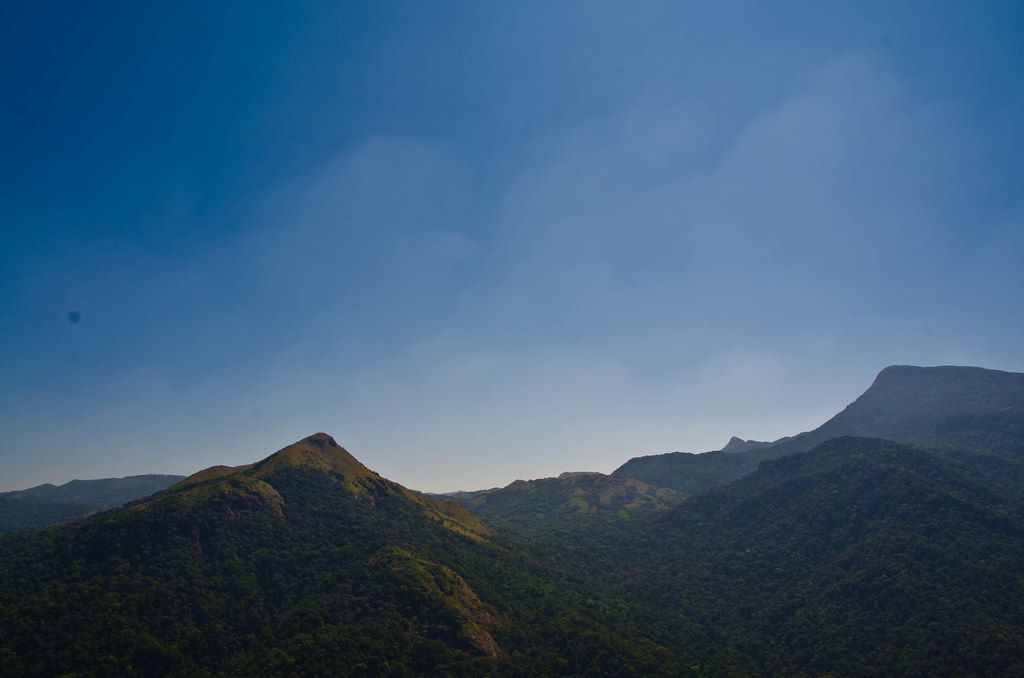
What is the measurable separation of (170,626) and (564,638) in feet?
330

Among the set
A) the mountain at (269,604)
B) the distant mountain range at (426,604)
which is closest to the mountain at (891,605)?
the distant mountain range at (426,604)

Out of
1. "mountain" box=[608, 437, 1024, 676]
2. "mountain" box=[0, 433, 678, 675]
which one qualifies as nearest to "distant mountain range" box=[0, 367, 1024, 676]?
"mountain" box=[0, 433, 678, 675]

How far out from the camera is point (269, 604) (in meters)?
134

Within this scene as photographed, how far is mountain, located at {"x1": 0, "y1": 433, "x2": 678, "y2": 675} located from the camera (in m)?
108

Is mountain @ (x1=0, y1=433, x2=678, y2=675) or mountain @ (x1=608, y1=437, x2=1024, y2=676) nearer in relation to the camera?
mountain @ (x1=0, y1=433, x2=678, y2=675)

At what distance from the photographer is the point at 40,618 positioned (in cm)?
10988

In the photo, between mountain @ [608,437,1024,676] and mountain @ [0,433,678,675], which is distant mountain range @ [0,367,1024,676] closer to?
mountain @ [0,433,678,675]

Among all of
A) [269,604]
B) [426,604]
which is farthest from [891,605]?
[269,604]

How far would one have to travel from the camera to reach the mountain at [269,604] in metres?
108

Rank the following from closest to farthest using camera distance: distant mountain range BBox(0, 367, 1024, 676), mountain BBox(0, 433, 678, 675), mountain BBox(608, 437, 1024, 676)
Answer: mountain BBox(0, 433, 678, 675) → distant mountain range BBox(0, 367, 1024, 676) → mountain BBox(608, 437, 1024, 676)

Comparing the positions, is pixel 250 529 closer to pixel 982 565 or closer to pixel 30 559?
pixel 30 559

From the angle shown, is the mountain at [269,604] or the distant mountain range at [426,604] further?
the distant mountain range at [426,604]

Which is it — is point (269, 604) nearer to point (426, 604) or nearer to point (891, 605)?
point (426, 604)

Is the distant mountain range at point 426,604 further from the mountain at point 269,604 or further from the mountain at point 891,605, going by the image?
the mountain at point 891,605
